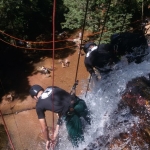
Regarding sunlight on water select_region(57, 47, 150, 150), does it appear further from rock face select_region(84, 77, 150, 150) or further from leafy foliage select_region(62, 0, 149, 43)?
leafy foliage select_region(62, 0, 149, 43)

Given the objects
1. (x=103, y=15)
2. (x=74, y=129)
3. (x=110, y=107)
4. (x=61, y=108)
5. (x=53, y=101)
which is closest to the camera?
(x=53, y=101)

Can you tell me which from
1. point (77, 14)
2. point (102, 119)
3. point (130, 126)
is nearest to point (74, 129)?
point (102, 119)

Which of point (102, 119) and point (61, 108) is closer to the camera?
point (61, 108)

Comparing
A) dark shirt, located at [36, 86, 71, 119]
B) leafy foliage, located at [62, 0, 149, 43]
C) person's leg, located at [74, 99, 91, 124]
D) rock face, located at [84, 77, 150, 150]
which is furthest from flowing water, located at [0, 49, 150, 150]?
leafy foliage, located at [62, 0, 149, 43]

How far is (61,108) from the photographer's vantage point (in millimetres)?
4547

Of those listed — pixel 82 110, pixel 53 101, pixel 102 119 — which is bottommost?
pixel 102 119

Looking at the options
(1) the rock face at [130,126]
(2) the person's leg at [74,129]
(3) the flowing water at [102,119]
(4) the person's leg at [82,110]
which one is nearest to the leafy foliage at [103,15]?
(3) the flowing water at [102,119]

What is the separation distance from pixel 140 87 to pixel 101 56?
1399 mm

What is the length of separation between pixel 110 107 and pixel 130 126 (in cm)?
83

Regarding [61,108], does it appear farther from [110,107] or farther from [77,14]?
[77,14]

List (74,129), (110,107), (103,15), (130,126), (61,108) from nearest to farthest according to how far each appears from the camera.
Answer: (130,126), (61,108), (74,129), (110,107), (103,15)

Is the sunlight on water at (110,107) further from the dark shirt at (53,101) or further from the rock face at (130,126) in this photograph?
the dark shirt at (53,101)

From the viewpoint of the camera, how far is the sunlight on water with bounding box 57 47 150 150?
14.3 ft

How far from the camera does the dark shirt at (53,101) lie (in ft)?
14.6
